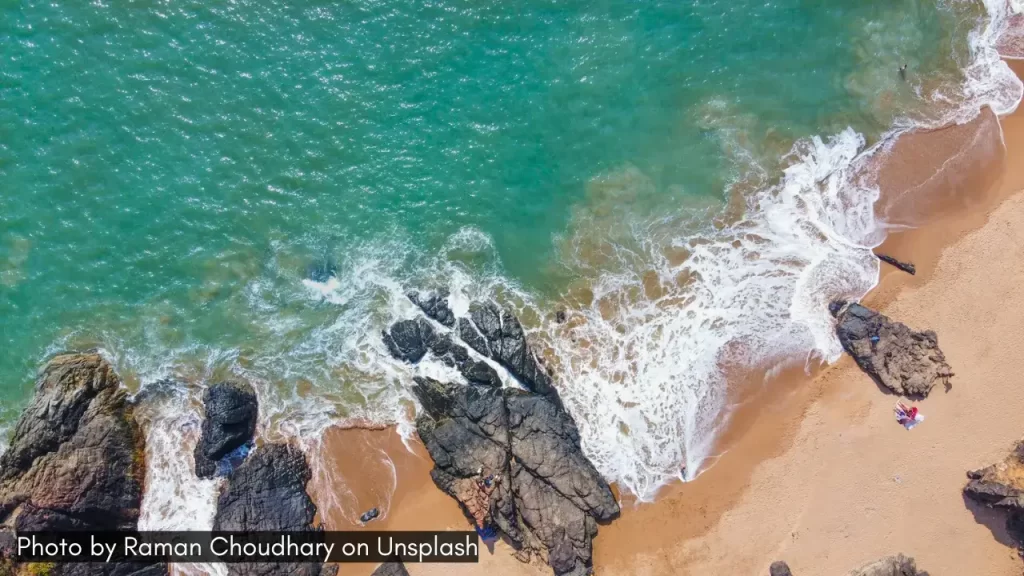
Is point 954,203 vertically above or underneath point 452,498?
above

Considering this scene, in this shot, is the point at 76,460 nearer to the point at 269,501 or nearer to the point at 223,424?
the point at 223,424

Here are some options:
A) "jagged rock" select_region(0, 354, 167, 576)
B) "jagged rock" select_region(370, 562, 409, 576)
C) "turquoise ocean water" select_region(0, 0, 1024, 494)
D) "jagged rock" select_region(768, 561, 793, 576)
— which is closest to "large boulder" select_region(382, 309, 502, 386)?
"turquoise ocean water" select_region(0, 0, 1024, 494)

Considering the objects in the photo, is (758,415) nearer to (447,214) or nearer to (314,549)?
(447,214)

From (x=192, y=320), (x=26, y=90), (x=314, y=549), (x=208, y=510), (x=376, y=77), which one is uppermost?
(x=26, y=90)

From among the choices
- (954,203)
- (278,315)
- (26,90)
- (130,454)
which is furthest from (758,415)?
(26,90)

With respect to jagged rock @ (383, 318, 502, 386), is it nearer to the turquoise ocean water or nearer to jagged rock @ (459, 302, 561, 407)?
jagged rock @ (459, 302, 561, 407)

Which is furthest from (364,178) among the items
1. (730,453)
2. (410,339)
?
(730,453)
